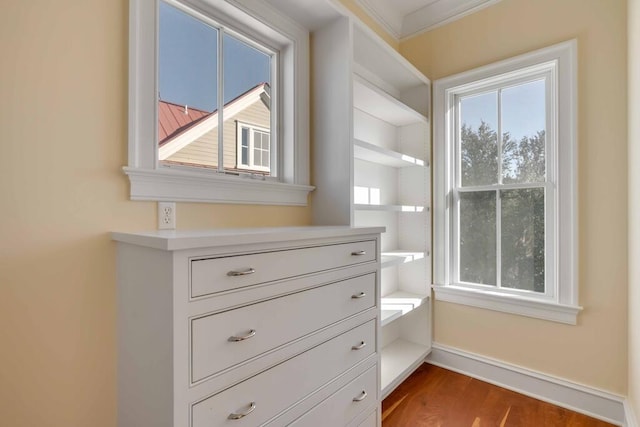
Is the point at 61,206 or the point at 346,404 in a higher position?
the point at 61,206

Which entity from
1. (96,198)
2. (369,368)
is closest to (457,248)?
(369,368)

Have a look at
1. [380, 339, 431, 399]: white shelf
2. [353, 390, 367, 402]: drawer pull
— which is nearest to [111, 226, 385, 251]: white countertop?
[353, 390, 367, 402]: drawer pull

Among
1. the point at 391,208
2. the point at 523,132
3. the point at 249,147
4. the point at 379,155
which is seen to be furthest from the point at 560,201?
the point at 249,147

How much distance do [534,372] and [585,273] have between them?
73 cm

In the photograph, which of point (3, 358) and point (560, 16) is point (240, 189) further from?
point (560, 16)

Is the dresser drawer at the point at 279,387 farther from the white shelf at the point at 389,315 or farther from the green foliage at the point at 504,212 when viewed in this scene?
the green foliage at the point at 504,212

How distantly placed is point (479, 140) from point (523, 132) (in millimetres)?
291

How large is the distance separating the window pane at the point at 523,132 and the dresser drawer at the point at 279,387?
1657 mm

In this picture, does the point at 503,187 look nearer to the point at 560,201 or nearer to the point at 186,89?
the point at 560,201

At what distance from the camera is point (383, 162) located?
2430 mm

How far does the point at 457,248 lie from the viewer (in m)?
2.49

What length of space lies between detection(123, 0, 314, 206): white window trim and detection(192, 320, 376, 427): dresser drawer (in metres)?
0.76

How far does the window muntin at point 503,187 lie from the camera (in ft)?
6.98

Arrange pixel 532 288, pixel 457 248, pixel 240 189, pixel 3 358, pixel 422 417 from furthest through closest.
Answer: pixel 457 248 < pixel 532 288 < pixel 422 417 < pixel 240 189 < pixel 3 358
